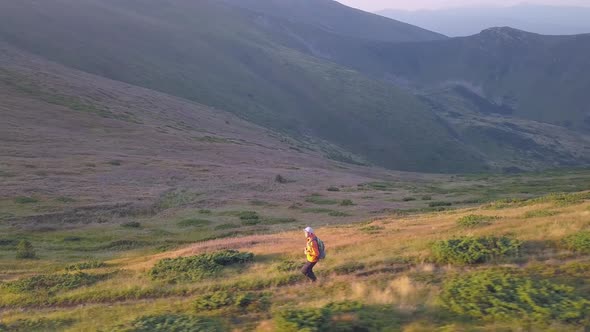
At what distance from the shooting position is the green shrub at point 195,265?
21.4m

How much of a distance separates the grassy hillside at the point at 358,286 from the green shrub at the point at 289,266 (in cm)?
5

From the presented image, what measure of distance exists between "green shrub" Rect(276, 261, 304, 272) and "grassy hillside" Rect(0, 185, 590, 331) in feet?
0.17

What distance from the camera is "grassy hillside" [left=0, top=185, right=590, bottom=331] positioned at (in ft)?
44.5

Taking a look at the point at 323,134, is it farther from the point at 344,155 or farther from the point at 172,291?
the point at 172,291

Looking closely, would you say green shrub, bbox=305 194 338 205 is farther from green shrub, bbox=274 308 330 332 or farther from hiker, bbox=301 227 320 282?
green shrub, bbox=274 308 330 332

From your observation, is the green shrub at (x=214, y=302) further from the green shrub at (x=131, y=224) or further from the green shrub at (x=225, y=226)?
the green shrub at (x=131, y=224)

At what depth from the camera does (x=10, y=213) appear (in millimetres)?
42938

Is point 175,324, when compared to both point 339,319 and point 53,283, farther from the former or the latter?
point 53,283

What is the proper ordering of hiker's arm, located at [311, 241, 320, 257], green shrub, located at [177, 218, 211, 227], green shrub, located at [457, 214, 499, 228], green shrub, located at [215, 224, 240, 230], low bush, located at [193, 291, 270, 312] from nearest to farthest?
low bush, located at [193, 291, 270, 312] → hiker's arm, located at [311, 241, 320, 257] → green shrub, located at [457, 214, 499, 228] → green shrub, located at [215, 224, 240, 230] → green shrub, located at [177, 218, 211, 227]

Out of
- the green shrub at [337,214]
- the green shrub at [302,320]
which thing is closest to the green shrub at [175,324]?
the green shrub at [302,320]

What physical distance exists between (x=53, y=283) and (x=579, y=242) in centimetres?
2094

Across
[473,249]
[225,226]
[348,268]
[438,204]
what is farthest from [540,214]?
[438,204]

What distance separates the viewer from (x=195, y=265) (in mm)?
22438

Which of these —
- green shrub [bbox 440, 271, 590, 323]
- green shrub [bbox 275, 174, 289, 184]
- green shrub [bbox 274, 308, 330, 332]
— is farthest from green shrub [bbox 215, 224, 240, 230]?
green shrub [bbox 274, 308, 330, 332]
